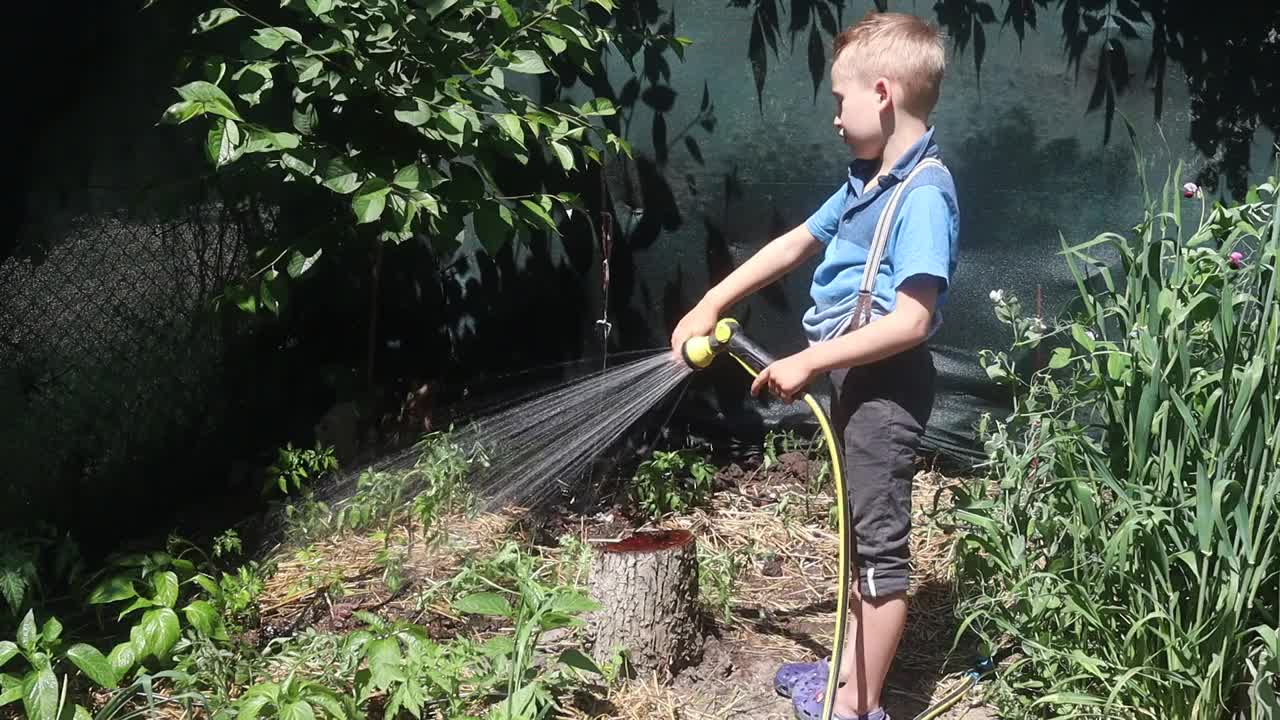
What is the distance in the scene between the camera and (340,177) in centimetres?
307

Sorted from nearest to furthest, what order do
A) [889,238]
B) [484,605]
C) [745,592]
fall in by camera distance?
[889,238] → [484,605] → [745,592]

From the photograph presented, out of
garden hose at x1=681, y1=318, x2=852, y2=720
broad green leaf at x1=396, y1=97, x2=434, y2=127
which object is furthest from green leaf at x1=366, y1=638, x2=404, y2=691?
broad green leaf at x1=396, y1=97, x2=434, y2=127

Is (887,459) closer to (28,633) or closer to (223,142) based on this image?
(223,142)

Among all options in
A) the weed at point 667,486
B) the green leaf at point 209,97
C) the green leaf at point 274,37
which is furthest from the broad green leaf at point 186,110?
the weed at point 667,486

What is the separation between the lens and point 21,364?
369cm

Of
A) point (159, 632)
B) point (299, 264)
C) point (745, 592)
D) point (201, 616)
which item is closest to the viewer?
point (159, 632)

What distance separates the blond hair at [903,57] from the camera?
2.44m

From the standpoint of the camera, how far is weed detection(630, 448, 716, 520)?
3.96m

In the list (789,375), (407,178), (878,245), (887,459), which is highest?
(407,178)

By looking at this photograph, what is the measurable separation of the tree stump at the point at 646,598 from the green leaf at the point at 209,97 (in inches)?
56.3

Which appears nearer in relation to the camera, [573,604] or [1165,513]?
[1165,513]

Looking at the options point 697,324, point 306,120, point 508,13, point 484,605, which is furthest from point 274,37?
point 484,605

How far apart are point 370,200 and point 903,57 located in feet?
4.45

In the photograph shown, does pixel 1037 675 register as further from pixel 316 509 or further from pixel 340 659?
pixel 316 509
